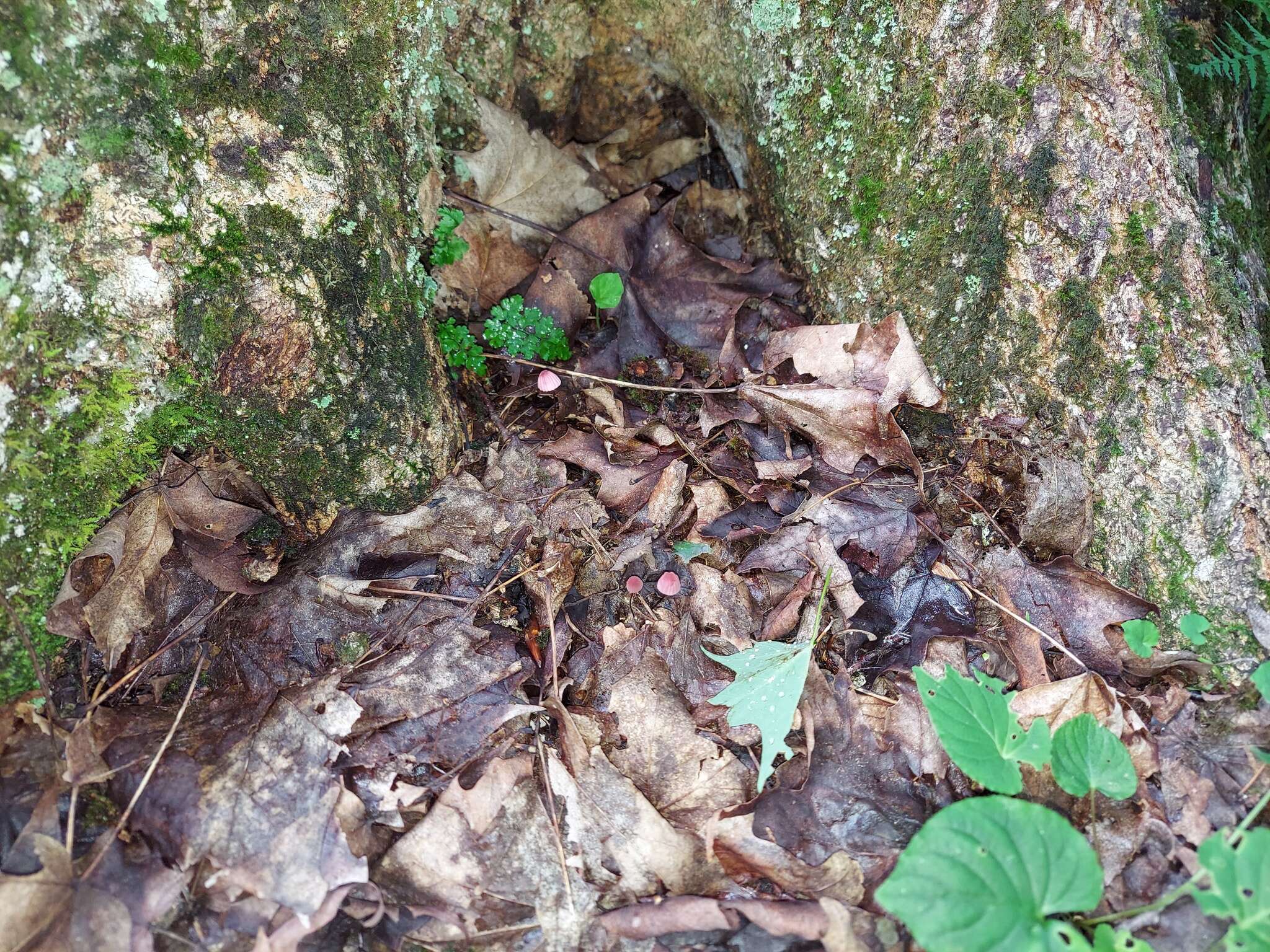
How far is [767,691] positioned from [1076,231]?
167 cm

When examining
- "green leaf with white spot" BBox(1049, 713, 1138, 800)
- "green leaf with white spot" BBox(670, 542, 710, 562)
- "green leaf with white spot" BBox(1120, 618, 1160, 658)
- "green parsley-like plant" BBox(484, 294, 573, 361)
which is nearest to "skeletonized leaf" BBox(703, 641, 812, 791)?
"green leaf with white spot" BBox(670, 542, 710, 562)

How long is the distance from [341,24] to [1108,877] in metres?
3.19

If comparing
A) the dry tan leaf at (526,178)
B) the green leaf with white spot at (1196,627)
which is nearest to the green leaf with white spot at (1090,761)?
the green leaf with white spot at (1196,627)

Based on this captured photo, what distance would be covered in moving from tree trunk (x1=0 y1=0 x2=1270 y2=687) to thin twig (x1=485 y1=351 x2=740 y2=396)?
1.18 ft

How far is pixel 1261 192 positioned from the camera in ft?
8.91

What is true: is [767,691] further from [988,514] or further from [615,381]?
[615,381]

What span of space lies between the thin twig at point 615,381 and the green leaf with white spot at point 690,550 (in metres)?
0.61

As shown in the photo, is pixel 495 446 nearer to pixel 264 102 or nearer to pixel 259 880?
pixel 264 102

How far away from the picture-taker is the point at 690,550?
2.63m

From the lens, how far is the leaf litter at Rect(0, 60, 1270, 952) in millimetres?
1916

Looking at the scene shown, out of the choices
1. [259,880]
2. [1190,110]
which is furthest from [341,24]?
[1190,110]

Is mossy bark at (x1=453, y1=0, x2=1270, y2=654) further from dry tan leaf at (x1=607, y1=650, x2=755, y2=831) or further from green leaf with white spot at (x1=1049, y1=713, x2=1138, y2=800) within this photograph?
dry tan leaf at (x1=607, y1=650, x2=755, y2=831)

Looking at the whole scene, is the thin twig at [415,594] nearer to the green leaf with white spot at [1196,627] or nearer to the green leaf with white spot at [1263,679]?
the green leaf with white spot at [1196,627]

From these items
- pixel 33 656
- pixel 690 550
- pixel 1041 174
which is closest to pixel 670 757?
pixel 690 550
